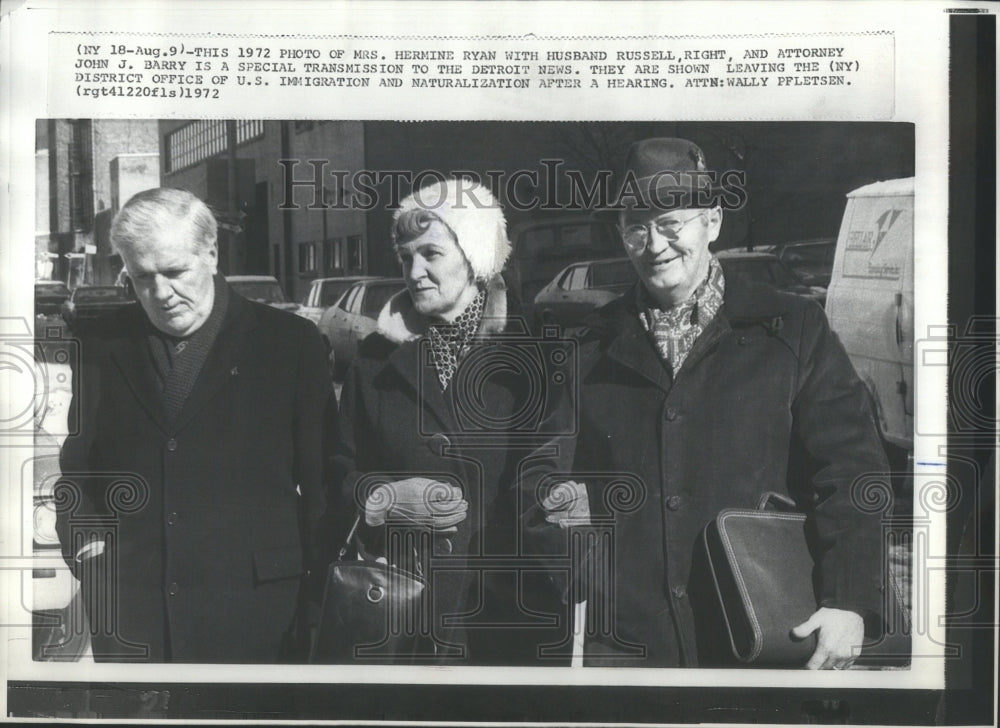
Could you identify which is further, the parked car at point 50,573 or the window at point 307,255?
the parked car at point 50,573

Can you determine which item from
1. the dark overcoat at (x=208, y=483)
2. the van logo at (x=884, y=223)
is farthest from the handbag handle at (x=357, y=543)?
the van logo at (x=884, y=223)

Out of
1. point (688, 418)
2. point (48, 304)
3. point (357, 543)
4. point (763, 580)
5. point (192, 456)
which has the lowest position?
point (763, 580)

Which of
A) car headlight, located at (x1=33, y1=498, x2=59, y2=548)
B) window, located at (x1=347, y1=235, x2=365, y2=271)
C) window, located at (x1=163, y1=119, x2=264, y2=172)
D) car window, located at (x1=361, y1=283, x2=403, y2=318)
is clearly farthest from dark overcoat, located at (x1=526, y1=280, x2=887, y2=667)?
car headlight, located at (x1=33, y1=498, x2=59, y2=548)

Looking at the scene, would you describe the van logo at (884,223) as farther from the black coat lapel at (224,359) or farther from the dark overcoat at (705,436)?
the black coat lapel at (224,359)

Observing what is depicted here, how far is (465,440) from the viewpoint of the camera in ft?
11.2

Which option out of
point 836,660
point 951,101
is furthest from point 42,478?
point 951,101

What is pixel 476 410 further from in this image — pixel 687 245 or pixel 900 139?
pixel 900 139

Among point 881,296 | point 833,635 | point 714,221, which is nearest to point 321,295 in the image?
point 714,221

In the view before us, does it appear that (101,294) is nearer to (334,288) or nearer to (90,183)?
A: (90,183)

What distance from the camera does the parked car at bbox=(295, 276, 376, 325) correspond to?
3.40m

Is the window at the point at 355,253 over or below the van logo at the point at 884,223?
below

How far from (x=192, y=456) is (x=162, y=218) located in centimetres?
80

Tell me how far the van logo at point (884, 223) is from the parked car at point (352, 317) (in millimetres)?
1570

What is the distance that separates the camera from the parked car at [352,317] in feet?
11.2
